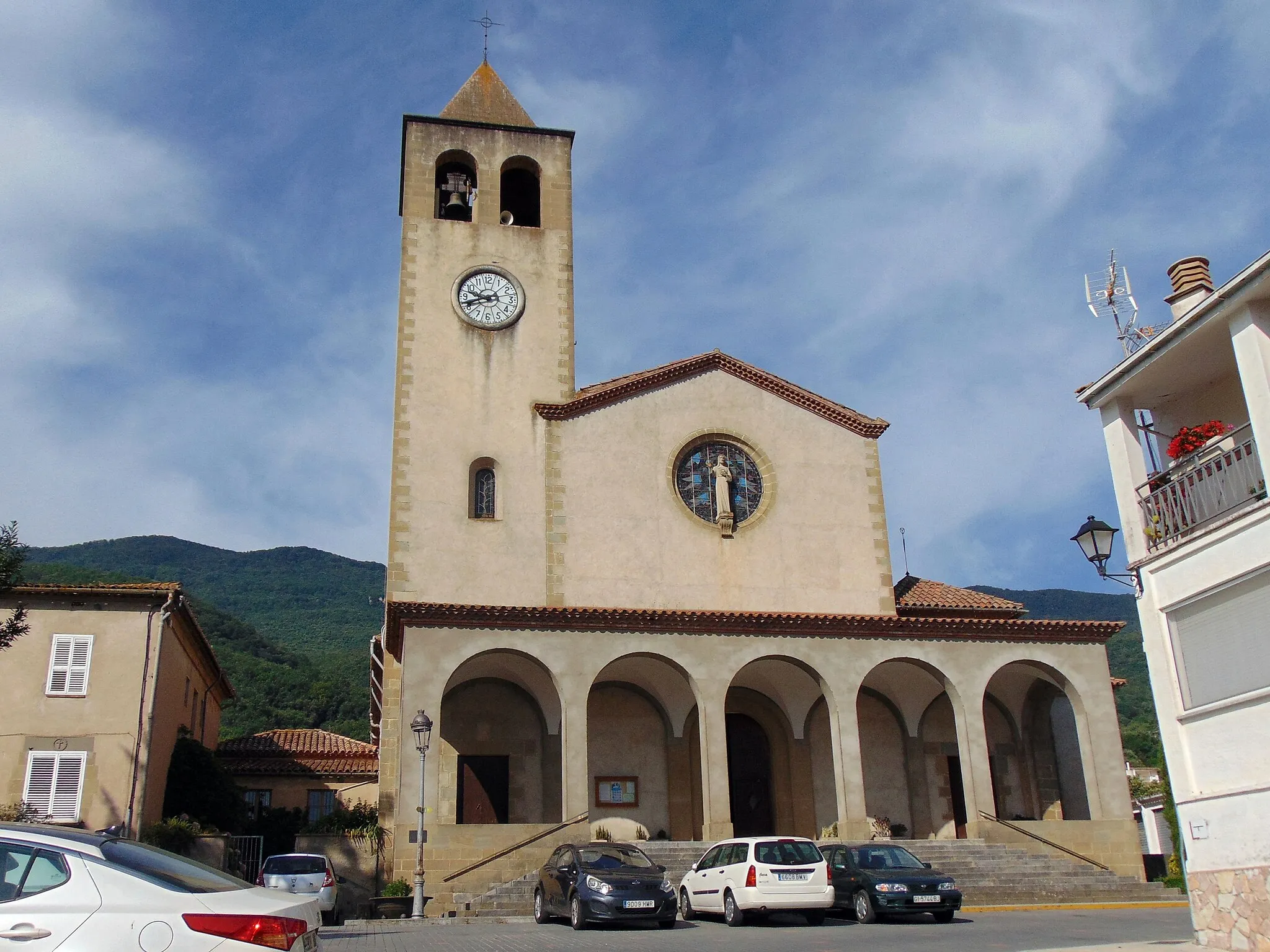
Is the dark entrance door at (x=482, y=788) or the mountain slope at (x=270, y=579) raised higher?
the mountain slope at (x=270, y=579)

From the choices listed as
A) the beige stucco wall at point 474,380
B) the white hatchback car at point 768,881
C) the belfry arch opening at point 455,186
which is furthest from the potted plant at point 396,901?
the belfry arch opening at point 455,186

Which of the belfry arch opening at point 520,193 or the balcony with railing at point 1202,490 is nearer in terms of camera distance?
the balcony with railing at point 1202,490

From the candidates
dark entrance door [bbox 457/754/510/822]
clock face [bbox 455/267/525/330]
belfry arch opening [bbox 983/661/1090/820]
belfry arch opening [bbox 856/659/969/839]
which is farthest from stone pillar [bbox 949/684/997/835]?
clock face [bbox 455/267/525/330]

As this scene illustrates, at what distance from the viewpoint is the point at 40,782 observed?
22.3 meters

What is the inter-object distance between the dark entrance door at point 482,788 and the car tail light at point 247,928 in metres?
18.9

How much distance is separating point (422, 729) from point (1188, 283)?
13.9 m

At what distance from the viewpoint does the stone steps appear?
19.8 metres

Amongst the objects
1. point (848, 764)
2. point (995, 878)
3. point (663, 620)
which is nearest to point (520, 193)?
point (663, 620)

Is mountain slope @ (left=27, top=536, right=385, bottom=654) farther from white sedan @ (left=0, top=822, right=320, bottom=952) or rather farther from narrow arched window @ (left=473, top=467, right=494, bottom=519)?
white sedan @ (left=0, top=822, right=320, bottom=952)

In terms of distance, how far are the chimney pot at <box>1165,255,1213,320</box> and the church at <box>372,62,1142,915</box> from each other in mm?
11448

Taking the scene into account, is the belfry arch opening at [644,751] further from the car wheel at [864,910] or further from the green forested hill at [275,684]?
the green forested hill at [275,684]

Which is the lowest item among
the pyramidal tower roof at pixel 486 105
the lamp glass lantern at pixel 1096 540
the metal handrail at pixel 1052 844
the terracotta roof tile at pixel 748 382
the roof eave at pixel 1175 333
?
the metal handrail at pixel 1052 844

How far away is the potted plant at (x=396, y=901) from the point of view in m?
19.3

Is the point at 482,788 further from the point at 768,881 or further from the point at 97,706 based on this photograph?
the point at 768,881
